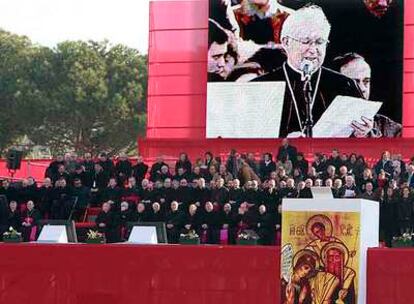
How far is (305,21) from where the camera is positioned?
81.9ft

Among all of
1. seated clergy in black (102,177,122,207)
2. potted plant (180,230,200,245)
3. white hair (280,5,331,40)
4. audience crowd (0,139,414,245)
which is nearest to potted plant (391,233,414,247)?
audience crowd (0,139,414,245)

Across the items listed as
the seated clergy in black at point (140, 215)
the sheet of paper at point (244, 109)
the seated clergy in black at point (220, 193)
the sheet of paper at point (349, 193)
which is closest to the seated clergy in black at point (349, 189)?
the sheet of paper at point (349, 193)

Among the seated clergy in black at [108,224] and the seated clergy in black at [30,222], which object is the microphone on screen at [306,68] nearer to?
the seated clergy in black at [108,224]

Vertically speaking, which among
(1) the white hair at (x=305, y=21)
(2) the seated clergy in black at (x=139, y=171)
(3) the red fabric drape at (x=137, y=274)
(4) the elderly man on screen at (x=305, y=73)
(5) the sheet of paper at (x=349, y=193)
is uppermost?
(1) the white hair at (x=305, y=21)

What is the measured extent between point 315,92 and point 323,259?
1204cm

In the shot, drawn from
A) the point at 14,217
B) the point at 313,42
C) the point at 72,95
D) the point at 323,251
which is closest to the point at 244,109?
the point at 313,42

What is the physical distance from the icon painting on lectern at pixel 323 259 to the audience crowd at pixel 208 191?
5.25m

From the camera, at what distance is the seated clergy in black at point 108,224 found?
19844 millimetres

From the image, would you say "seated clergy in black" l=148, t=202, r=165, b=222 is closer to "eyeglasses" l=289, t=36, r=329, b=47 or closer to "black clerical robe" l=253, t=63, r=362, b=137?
"black clerical robe" l=253, t=63, r=362, b=137

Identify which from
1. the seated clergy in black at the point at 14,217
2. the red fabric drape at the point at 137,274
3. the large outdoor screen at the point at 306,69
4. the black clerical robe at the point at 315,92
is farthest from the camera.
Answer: the black clerical robe at the point at 315,92

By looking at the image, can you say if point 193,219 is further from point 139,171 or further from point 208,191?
point 139,171

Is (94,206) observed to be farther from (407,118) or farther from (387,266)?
(387,266)

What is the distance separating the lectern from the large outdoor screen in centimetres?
1132

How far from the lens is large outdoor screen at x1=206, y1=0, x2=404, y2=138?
2447 centimetres
